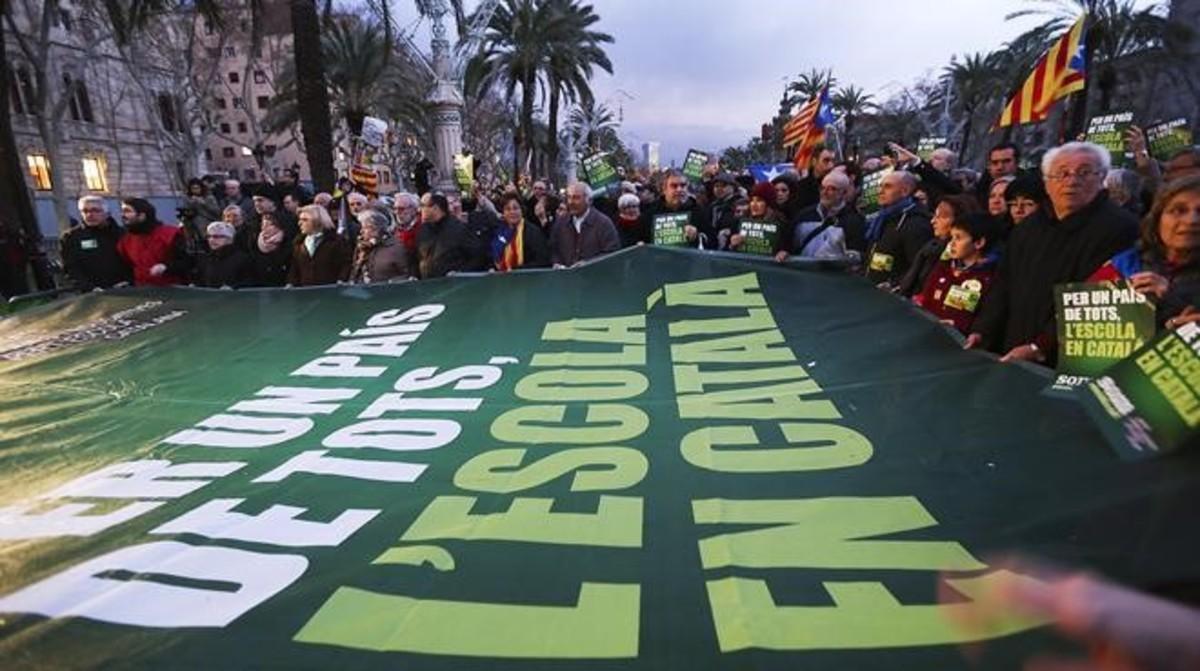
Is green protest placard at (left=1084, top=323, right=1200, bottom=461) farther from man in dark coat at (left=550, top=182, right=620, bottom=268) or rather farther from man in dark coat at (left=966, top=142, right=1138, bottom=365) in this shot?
man in dark coat at (left=550, top=182, right=620, bottom=268)

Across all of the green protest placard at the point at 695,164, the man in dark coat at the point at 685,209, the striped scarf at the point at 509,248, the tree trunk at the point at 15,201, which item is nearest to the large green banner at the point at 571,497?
the striped scarf at the point at 509,248

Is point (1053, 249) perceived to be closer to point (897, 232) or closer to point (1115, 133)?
point (897, 232)

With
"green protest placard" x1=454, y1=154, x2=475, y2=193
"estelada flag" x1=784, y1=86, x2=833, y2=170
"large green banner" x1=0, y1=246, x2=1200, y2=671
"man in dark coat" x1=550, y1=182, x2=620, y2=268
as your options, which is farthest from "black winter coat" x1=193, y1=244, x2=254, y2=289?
"estelada flag" x1=784, y1=86, x2=833, y2=170

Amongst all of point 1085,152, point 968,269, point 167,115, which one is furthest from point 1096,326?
point 167,115

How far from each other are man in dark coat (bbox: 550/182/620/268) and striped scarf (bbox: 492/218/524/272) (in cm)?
34

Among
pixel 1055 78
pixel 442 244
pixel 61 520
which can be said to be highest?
pixel 1055 78

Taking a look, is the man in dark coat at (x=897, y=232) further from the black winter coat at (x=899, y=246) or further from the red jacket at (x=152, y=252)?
the red jacket at (x=152, y=252)

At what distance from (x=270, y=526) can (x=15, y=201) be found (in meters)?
10.8

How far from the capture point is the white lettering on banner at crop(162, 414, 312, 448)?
10.1ft

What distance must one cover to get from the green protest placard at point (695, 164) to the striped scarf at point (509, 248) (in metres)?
3.94

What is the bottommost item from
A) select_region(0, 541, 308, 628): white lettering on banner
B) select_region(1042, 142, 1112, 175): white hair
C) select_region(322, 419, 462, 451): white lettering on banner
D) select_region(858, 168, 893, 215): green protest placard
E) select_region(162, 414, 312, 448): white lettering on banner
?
select_region(0, 541, 308, 628): white lettering on banner

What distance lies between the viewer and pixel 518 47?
25.7 meters

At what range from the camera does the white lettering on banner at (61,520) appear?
233cm

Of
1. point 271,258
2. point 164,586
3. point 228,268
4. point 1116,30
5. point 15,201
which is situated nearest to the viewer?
Result: point 164,586
